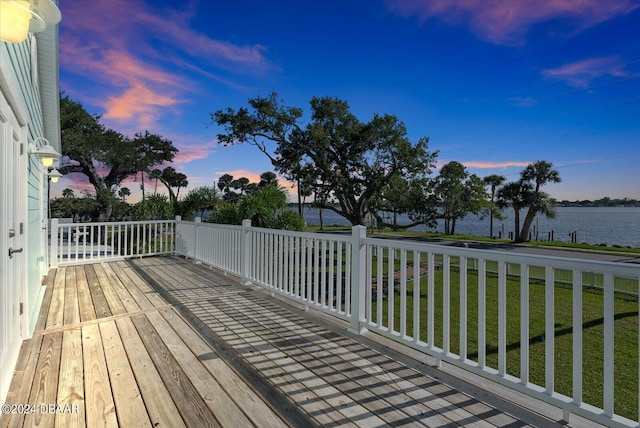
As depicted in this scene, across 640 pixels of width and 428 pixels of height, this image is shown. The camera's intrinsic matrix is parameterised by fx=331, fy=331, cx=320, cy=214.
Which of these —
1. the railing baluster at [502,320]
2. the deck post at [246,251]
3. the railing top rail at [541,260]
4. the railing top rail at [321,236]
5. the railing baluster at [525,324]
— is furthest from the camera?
the deck post at [246,251]

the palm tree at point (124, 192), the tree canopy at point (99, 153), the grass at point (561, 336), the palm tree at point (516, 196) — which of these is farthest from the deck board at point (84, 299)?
the palm tree at point (516, 196)

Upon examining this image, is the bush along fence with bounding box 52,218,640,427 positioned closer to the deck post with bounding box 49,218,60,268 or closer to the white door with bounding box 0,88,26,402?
the deck post with bounding box 49,218,60,268

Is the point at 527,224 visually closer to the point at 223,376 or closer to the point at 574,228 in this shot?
the point at 574,228

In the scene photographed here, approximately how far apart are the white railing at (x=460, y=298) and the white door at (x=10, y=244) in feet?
7.54

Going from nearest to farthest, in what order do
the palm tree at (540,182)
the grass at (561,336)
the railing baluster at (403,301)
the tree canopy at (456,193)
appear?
the railing baluster at (403,301) → the grass at (561,336) → the tree canopy at (456,193) → the palm tree at (540,182)

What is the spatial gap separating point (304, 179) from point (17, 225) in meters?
16.5

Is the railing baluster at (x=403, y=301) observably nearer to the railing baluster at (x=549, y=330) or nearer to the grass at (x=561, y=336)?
the grass at (x=561, y=336)

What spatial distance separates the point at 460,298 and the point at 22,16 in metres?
2.68

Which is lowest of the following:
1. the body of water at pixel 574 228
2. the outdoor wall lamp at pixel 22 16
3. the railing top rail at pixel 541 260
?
the body of water at pixel 574 228

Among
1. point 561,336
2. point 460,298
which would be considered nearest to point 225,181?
point 561,336

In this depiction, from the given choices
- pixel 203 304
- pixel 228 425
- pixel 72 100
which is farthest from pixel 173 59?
pixel 72 100

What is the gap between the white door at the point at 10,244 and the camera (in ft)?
6.54

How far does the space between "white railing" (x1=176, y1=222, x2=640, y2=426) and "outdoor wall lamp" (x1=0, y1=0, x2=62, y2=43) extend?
7.10 feet

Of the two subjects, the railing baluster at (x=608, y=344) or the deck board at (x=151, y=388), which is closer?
the railing baluster at (x=608, y=344)
